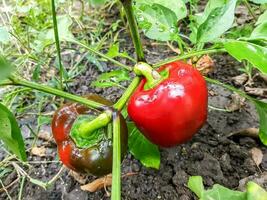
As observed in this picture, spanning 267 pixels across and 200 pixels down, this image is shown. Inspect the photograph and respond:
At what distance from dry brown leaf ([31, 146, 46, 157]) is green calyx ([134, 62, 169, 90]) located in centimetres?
43

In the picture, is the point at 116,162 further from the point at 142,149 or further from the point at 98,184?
the point at 98,184

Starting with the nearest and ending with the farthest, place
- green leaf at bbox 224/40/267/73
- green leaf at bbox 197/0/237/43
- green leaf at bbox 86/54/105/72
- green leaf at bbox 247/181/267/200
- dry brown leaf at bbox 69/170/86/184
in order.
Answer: green leaf at bbox 247/181/267/200
green leaf at bbox 224/40/267/73
green leaf at bbox 197/0/237/43
dry brown leaf at bbox 69/170/86/184
green leaf at bbox 86/54/105/72

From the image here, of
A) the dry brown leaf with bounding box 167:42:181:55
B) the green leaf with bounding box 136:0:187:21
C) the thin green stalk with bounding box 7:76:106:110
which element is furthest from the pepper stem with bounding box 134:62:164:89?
the dry brown leaf with bounding box 167:42:181:55

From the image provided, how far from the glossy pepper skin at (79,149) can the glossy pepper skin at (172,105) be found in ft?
0.16

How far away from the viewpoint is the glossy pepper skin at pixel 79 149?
0.95 metres

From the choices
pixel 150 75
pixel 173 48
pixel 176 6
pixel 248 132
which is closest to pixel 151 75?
pixel 150 75

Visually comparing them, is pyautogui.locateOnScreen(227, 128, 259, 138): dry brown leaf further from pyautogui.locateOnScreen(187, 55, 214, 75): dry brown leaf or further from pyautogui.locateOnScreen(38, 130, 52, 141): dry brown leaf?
pyautogui.locateOnScreen(38, 130, 52, 141): dry brown leaf

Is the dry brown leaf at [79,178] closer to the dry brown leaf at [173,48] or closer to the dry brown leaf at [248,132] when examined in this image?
the dry brown leaf at [248,132]

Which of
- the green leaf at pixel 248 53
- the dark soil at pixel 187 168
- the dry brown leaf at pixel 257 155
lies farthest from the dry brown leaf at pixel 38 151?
the green leaf at pixel 248 53

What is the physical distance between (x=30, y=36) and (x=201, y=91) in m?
0.82

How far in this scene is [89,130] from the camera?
2.98ft

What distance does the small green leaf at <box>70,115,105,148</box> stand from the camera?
3.06ft

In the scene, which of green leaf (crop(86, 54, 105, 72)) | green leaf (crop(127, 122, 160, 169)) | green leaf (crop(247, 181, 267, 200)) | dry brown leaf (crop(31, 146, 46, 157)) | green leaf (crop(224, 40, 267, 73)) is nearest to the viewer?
green leaf (crop(247, 181, 267, 200))

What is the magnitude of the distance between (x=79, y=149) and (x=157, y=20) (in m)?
0.32
